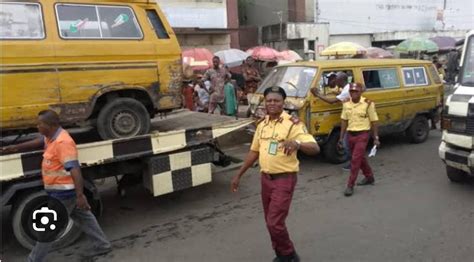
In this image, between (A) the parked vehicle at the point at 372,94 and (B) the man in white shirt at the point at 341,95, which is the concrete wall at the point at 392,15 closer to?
(A) the parked vehicle at the point at 372,94

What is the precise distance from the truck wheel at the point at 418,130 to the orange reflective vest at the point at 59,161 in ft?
23.6

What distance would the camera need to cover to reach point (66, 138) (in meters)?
4.02

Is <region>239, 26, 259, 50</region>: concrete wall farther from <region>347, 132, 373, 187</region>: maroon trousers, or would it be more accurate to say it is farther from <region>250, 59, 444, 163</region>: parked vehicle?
<region>347, 132, 373, 187</region>: maroon trousers

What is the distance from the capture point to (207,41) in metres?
19.4

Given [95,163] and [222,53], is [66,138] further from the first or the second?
[222,53]

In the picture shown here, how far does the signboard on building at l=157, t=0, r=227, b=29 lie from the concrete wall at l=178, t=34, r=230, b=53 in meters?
0.42

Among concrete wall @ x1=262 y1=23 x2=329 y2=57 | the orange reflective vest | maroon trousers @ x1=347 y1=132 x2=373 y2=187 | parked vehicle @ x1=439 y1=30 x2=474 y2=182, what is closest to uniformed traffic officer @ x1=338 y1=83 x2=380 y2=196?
maroon trousers @ x1=347 y1=132 x2=373 y2=187

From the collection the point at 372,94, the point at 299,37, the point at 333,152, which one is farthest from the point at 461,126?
the point at 299,37

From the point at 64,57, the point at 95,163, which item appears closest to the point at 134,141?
the point at 95,163

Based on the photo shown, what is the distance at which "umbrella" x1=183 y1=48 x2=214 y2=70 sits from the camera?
1438cm

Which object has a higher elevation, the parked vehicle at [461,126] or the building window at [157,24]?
the building window at [157,24]

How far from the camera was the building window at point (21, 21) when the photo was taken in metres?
4.99

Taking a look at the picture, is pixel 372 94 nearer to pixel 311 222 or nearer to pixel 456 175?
pixel 456 175

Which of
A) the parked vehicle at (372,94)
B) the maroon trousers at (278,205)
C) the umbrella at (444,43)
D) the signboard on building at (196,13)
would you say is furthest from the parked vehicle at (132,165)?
the umbrella at (444,43)
